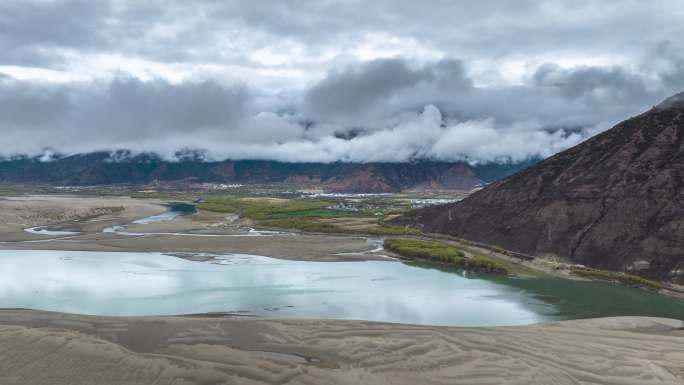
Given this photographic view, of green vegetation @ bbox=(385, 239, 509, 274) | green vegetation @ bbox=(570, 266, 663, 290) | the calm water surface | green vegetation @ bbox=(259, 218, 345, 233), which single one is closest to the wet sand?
green vegetation @ bbox=(385, 239, 509, 274)

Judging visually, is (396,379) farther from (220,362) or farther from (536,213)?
(536,213)

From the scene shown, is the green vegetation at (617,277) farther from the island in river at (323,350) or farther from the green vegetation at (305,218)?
the green vegetation at (305,218)

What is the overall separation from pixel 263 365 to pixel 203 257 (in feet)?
145

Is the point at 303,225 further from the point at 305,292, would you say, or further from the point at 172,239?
the point at 305,292

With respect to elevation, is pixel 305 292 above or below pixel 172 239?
below

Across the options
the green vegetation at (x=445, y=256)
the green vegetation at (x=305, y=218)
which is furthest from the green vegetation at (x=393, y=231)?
the green vegetation at (x=445, y=256)

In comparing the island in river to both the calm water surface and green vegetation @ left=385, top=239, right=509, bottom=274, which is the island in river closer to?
the calm water surface

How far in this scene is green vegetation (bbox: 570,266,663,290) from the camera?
174 ft

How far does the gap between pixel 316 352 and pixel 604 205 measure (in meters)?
61.1

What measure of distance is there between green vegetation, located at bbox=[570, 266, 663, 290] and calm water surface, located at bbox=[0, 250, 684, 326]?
2086 millimetres

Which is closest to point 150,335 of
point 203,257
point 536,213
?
point 203,257

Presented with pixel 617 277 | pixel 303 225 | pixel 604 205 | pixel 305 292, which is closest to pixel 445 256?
pixel 617 277

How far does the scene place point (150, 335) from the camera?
32.9m

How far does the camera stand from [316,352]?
3055 centimetres
